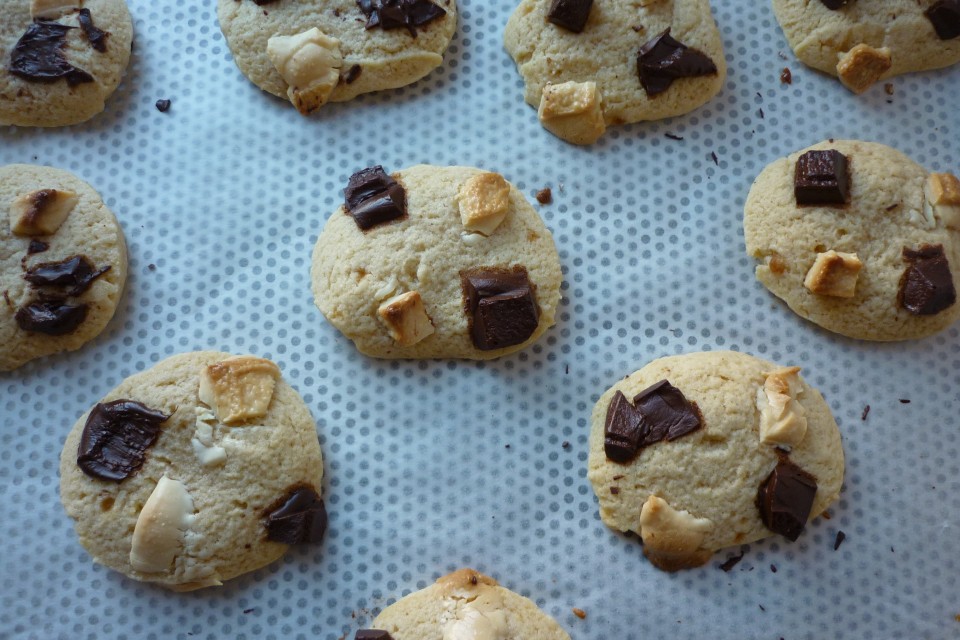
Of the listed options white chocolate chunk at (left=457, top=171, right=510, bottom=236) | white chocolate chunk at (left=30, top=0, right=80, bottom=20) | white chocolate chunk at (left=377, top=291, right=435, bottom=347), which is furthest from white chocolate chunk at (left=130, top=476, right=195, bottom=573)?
white chocolate chunk at (left=30, top=0, right=80, bottom=20)

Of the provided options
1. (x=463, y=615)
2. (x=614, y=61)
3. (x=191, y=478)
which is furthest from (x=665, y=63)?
(x=191, y=478)

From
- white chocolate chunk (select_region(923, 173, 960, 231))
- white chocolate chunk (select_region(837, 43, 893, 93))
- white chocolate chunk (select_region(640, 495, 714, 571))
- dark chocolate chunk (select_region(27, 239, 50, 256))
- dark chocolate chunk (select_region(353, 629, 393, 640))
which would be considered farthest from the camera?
white chocolate chunk (select_region(837, 43, 893, 93))

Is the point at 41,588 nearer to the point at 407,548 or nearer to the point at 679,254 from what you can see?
the point at 407,548

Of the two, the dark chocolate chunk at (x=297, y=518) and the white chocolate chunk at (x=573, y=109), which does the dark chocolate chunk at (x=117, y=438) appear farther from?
the white chocolate chunk at (x=573, y=109)

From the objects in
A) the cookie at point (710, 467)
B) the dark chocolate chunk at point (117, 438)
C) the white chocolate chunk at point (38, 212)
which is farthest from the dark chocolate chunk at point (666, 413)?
the white chocolate chunk at point (38, 212)

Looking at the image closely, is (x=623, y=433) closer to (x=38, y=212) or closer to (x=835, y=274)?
(x=835, y=274)

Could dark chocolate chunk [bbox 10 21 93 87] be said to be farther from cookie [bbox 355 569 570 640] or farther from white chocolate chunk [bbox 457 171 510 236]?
cookie [bbox 355 569 570 640]

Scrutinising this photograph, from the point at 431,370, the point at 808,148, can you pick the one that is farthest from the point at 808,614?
the point at 808,148
